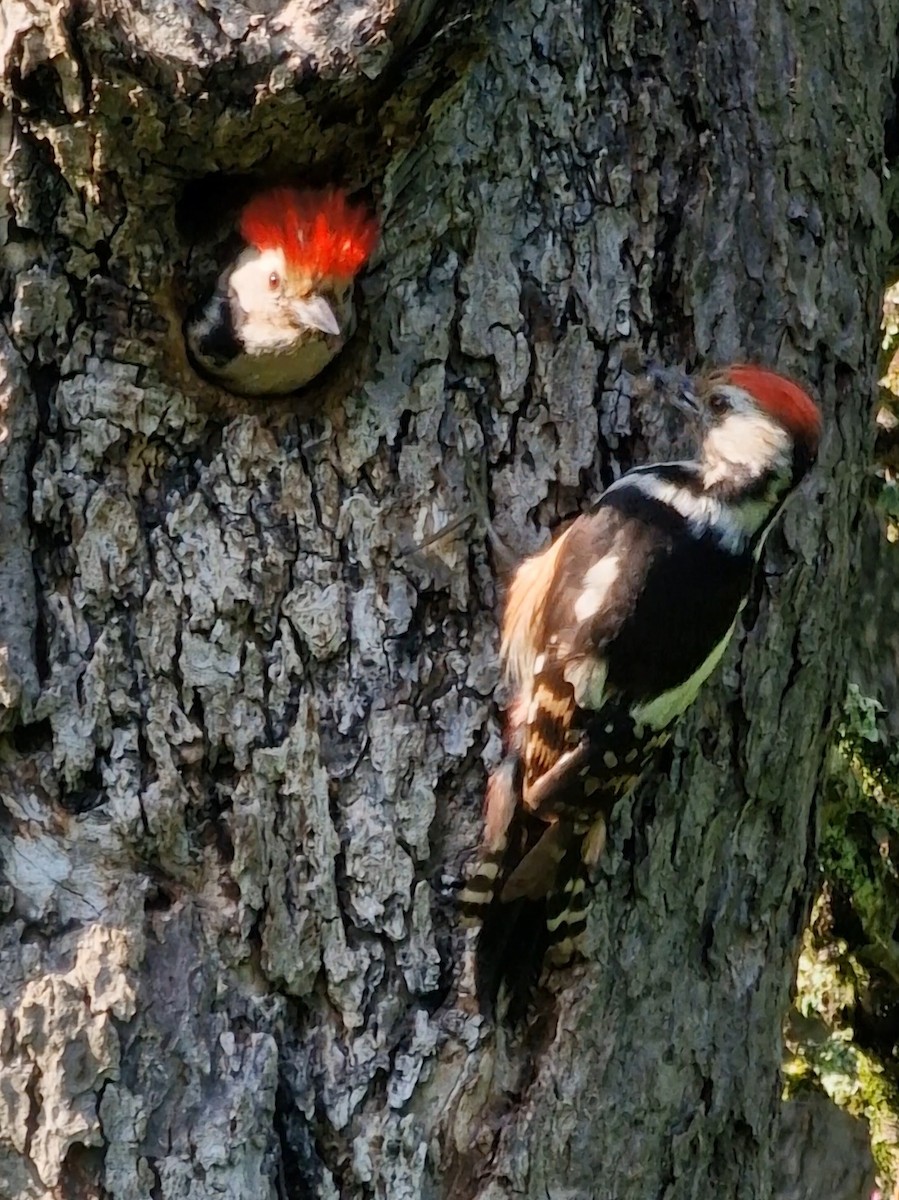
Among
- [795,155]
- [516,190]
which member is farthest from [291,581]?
[795,155]

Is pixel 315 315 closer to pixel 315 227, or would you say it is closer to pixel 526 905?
pixel 315 227

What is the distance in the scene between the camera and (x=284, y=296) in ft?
6.53

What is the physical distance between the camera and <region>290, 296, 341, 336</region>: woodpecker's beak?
1928 mm

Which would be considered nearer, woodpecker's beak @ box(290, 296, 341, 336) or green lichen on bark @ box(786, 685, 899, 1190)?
woodpecker's beak @ box(290, 296, 341, 336)

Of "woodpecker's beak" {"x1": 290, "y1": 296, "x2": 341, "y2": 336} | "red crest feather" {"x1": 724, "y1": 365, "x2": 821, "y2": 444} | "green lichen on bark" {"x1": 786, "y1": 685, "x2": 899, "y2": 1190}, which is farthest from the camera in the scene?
"green lichen on bark" {"x1": 786, "y1": 685, "x2": 899, "y2": 1190}

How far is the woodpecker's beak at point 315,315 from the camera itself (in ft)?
6.32

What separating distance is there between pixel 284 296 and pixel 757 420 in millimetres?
775

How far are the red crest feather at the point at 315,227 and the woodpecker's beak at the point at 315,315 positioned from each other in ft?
0.16

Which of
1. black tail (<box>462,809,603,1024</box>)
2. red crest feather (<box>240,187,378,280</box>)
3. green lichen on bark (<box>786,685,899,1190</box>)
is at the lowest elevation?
green lichen on bark (<box>786,685,899,1190</box>)

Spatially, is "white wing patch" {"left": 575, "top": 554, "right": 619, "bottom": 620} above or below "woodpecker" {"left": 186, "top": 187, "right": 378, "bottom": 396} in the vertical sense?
below

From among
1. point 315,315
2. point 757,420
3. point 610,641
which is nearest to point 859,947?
point 610,641

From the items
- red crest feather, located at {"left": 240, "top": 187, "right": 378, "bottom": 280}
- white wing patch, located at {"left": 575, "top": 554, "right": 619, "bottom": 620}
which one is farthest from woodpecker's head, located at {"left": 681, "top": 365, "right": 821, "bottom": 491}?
red crest feather, located at {"left": 240, "top": 187, "right": 378, "bottom": 280}

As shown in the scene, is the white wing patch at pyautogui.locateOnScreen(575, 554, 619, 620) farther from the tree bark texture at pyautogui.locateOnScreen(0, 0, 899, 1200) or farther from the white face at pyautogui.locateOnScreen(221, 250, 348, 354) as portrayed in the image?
the white face at pyautogui.locateOnScreen(221, 250, 348, 354)

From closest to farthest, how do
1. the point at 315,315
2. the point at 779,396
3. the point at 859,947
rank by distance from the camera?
1. the point at 315,315
2. the point at 779,396
3. the point at 859,947
